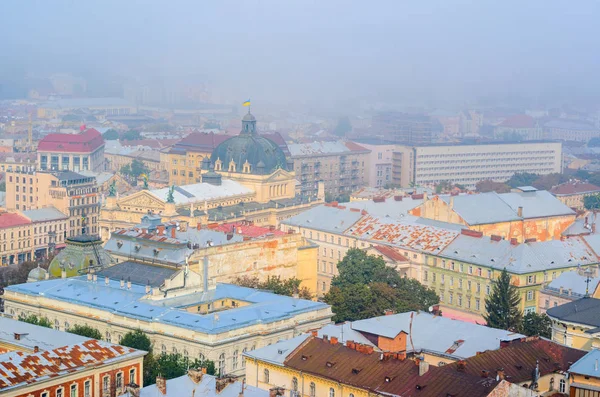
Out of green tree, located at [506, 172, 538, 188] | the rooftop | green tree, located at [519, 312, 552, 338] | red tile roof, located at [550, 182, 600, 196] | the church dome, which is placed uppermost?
the church dome

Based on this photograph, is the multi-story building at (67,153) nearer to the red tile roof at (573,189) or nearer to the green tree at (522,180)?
the green tree at (522,180)

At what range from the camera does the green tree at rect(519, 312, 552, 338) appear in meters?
78.4

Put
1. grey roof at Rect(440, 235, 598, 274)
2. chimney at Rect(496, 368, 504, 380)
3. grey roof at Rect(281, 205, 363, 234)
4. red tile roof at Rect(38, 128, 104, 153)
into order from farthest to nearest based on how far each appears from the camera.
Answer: red tile roof at Rect(38, 128, 104, 153)
grey roof at Rect(281, 205, 363, 234)
grey roof at Rect(440, 235, 598, 274)
chimney at Rect(496, 368, 504, 380)

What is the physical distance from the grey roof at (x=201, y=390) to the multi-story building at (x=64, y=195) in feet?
250

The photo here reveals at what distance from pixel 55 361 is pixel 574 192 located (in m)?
119

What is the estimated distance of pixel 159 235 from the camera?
94.9 m

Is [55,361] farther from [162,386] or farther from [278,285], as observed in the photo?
[278,285]

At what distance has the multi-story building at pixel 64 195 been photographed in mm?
137500

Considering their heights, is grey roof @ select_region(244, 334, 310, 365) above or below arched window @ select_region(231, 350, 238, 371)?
above

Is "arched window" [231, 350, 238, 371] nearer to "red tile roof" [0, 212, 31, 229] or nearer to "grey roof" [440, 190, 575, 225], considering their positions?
"grey roof" [440, 190, 575, 225]

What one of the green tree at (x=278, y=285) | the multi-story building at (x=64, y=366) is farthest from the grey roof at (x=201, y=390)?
the green tree at (x=278, y=285)

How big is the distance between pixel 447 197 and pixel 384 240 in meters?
18.2

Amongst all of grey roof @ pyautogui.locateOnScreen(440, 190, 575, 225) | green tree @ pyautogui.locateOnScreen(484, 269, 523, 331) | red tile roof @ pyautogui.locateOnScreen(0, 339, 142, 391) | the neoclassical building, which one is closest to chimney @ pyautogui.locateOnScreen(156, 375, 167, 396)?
red tile roof @ pyautogui.locateOnScreen(0, 339, 142, 391)

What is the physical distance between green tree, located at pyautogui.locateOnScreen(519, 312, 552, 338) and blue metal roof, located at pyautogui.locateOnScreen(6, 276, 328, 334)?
476 inches
